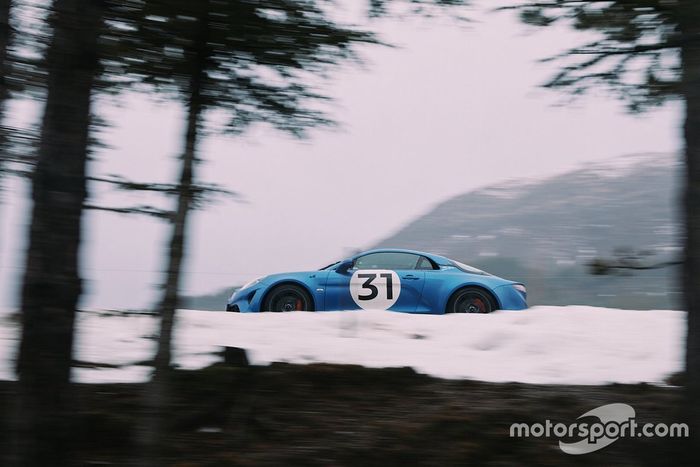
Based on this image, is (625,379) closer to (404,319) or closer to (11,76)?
(404,319)

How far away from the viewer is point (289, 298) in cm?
1053

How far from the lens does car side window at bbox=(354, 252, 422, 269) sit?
1045cm

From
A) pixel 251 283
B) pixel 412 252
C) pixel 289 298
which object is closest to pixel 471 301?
pixel 412 252

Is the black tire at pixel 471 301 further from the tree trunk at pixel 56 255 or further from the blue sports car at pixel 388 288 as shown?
the tree trunk at pixel 56 255

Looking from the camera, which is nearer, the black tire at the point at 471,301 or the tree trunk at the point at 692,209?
the tree trunk at the point at 692,209

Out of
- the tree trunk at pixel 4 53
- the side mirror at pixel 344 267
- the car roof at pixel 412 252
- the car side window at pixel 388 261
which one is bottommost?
the side mirror at pixel 344 267

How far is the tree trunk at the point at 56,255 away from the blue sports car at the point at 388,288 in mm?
6611

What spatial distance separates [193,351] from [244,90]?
260 centimetres

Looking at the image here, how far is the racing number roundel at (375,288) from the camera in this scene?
10164 mm

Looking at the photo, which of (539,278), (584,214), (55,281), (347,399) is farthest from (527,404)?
(584,214)

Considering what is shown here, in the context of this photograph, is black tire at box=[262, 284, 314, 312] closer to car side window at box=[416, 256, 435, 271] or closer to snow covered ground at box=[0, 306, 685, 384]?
car side window at box=[416, 256, 435, 271]

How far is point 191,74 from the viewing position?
4.77 metres

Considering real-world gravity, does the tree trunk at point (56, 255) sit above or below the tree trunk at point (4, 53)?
below

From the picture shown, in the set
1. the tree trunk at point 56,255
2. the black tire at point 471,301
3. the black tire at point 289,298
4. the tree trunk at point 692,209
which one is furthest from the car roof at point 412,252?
the tree trunk at point 56,255
